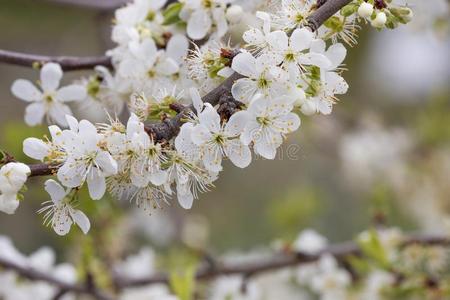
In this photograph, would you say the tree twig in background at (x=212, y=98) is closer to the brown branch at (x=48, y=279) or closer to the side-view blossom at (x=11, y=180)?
the side-view blossom at (x=11, y=180)

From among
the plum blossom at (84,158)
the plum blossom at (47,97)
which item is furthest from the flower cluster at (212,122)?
the plum blossom at (47,97)

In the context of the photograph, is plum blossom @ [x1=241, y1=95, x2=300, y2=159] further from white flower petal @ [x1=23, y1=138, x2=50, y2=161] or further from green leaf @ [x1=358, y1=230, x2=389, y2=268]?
green leaf @ [x1=358, y1=230, x2=389, y2=268]

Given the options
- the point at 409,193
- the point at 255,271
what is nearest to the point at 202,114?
the point at 255,271

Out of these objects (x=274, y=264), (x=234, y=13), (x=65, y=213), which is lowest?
(x=65, y=213)

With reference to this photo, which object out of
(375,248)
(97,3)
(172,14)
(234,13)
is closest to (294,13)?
(234,13)

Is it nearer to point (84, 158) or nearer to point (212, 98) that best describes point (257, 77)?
point (212, 98)

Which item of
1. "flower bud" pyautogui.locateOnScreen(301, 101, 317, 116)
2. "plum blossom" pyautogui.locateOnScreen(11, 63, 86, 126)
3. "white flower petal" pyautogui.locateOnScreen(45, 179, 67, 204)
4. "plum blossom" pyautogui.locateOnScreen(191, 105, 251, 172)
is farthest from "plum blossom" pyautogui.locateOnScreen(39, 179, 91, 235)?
"plum blossom" pyautogui.locateOnScreen(11, 63, 86, 126)
